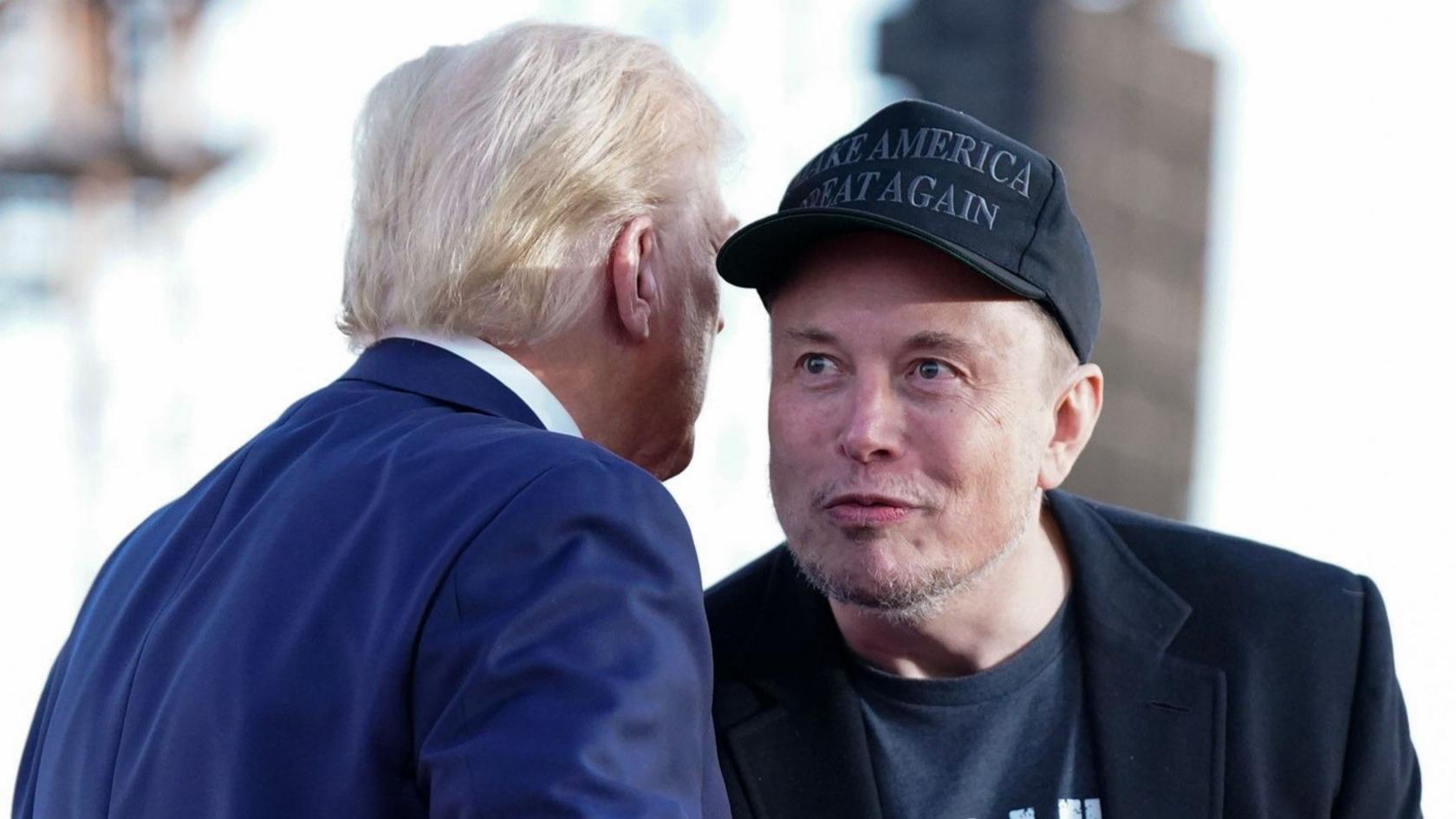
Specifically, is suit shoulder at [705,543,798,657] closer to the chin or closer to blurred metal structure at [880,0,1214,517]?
the chin

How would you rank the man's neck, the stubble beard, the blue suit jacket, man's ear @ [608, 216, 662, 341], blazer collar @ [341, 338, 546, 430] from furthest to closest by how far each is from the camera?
the man's neck, the stubble beard, man's ear @ [608, 216, 662, 341], blazer collar @ [341, 338, 546, 430], the blue suit jacket

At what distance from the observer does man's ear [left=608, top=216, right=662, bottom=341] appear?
247cm

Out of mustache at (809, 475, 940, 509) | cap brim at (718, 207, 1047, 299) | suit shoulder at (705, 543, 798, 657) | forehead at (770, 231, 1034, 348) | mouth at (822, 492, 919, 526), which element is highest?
cap brim at (718, 207, 1047, 299)

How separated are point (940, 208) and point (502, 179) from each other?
63 centimetres

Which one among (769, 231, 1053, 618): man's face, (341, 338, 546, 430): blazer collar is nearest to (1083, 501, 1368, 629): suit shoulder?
(769, 231, 1053, 618): man's face

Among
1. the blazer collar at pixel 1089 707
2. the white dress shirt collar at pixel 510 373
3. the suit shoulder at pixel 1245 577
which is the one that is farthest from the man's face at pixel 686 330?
the suit shoulder at pixel 1245 577

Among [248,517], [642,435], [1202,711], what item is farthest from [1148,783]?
[248,517]

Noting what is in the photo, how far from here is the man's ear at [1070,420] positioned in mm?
2873

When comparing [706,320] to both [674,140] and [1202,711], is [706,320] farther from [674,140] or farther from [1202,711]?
[1202,711]

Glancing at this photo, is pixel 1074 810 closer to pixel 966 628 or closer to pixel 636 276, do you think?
pixel 966 628

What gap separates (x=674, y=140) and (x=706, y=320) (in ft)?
0.83

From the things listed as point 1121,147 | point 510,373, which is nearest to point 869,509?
point 510,373

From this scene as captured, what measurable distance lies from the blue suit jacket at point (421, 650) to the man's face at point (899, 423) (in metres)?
0.58

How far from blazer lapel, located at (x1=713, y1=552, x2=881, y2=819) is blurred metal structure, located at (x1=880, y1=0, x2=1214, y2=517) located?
21.7 ft
